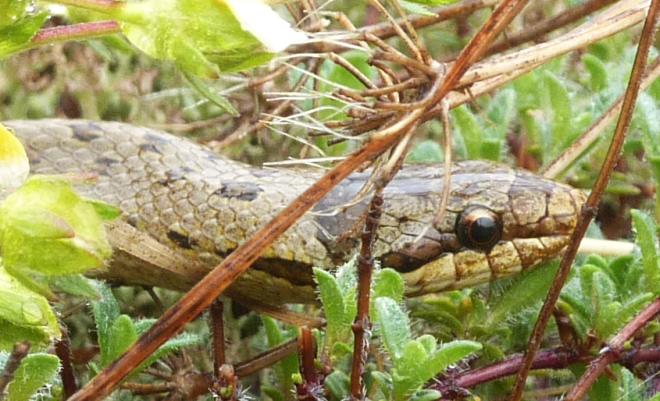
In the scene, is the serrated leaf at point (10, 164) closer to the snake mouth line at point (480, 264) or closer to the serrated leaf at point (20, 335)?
the serrated leaf at point (20, 335)

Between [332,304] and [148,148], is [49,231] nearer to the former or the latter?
[332,304]

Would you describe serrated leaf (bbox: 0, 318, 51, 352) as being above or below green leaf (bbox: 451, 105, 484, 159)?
below

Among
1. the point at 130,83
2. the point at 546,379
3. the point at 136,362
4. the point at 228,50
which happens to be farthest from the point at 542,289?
the point at 130,83

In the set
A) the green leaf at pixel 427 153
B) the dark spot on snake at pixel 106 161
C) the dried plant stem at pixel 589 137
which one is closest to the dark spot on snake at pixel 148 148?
the dark spot on snake at pixel 106 161

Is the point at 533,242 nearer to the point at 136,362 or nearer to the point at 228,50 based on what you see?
the point at 136,362

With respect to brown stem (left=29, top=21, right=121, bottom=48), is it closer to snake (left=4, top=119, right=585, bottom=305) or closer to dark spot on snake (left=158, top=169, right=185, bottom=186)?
snake (left=4, top=119, right=585, bottom=305)

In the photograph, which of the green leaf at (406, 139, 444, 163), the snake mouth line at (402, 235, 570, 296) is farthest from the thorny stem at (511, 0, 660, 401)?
the green leaf at (406, 139, 444, 163)
